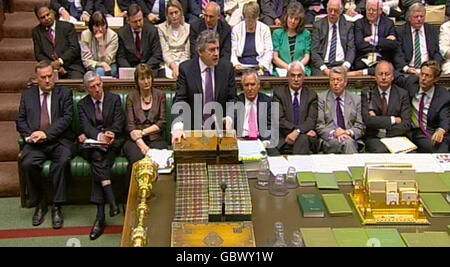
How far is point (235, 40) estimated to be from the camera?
6.81 m

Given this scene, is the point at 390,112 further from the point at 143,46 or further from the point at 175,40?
the point at 143,46

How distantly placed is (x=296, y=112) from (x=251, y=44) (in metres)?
1.26

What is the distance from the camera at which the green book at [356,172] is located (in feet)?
13.7

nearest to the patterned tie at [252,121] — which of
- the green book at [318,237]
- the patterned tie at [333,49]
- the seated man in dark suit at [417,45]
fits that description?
the patterned tie at [333,49]

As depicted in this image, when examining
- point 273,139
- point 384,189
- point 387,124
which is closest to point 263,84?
point 273,139

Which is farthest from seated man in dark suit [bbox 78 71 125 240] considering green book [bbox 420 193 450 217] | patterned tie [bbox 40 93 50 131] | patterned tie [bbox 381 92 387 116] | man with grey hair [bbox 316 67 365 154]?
green book [bbox 420 193 450 217]

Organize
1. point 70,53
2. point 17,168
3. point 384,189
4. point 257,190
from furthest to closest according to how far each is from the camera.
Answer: point 70,53
point 17,168
point 257,190
point 384,189

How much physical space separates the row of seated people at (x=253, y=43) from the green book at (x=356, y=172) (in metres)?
2.39

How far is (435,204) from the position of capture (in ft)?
12.6

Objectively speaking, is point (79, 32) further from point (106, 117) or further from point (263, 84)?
Result: point (263, 84)

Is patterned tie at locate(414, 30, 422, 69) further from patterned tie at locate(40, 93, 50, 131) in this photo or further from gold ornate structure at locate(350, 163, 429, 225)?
patterned tie at locate(40, 93, 50, 131)

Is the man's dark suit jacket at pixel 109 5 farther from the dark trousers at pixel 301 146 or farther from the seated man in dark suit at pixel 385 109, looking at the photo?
the seated man in dark suit at pixel 385 109

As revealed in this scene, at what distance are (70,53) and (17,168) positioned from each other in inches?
49.9

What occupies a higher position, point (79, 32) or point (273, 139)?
point (79, 32)
